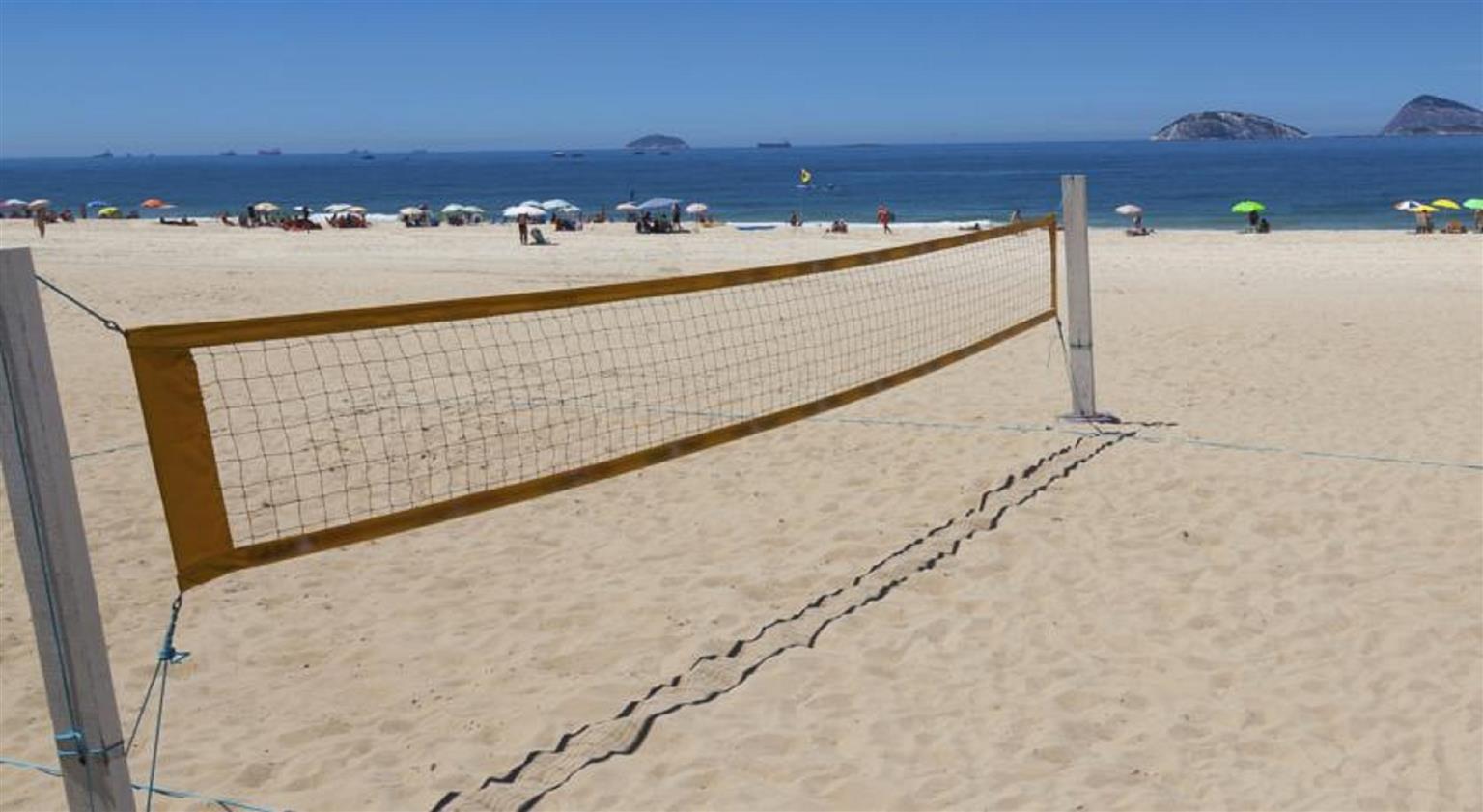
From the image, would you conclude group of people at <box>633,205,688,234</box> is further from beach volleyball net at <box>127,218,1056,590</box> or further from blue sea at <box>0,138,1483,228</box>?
beach volleyball net at <box>127,218,1056,590</box>

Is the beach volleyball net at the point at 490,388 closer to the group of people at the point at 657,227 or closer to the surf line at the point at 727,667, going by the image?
the surf line at the point at 727,667

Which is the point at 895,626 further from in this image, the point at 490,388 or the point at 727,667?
the point at 490,388

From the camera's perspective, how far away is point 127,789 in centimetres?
314

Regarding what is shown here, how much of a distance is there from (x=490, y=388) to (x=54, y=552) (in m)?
6.88

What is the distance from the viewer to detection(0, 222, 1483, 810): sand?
3.92 m

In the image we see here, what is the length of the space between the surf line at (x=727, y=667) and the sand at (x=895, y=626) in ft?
0.09

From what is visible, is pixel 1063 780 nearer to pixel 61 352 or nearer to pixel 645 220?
pixel 61 352

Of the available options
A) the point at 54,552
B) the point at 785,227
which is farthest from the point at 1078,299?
the point at 785,227

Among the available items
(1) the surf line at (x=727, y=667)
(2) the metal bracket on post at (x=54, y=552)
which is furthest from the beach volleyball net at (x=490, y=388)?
(1) the surf line at (x=727, y=667)

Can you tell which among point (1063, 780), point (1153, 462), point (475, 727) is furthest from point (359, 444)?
point (1063, 780)

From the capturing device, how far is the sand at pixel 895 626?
3.92m

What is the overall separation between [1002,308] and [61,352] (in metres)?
9.81

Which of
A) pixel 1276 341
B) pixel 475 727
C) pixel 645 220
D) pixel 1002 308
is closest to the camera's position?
pixel 475 727

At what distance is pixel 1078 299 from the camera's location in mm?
8102
